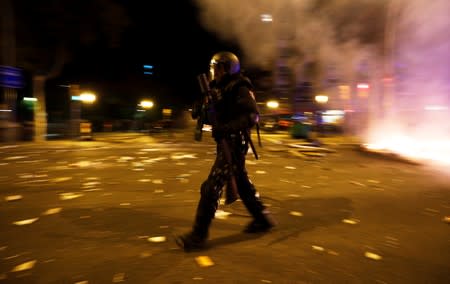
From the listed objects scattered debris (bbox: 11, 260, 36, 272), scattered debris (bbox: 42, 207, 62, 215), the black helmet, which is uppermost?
the black helmet

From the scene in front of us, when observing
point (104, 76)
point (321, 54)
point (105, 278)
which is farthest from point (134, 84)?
point (105, 278)

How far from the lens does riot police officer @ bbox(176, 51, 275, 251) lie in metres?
4.00

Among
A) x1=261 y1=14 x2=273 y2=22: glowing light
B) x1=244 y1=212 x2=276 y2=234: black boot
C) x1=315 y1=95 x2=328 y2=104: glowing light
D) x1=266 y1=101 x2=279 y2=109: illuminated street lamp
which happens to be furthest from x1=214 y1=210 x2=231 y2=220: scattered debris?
x1=266 y1=101 x2=279 y2=109: illuminated street lamp

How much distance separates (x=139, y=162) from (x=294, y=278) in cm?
742

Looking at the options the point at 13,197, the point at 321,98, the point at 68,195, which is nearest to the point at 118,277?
the point at 68,195

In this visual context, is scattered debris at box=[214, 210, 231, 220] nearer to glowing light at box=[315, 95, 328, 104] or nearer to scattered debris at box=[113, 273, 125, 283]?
scattered debris at box=[113, 273, 125, 283]

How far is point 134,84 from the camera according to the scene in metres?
38.7

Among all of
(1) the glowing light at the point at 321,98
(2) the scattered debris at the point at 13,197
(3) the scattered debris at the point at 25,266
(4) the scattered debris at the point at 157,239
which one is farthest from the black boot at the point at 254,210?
(1) the glowing light at the point at 321,98

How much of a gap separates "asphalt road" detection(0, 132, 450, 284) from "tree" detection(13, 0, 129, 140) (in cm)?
1006

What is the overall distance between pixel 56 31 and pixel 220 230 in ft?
49.8

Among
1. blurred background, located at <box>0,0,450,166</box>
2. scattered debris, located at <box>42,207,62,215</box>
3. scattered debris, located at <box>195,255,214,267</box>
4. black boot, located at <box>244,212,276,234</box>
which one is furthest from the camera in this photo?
blurred background, located at <box>0,0,450,166</box>

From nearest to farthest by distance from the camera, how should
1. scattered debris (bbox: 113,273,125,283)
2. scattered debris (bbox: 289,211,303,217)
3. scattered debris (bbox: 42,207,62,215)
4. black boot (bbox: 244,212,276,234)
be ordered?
scattered debris (bbox: 113,273,125,283)
black boot (bbox: 244,212,276,234)
scattered debris (bbox: 42,207,62,215)
scattered debris (bbox: 289,211,303,217)

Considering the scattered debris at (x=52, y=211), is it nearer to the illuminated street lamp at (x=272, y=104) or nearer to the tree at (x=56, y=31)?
the tree at (x=56, y=31)

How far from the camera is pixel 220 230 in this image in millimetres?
4586
